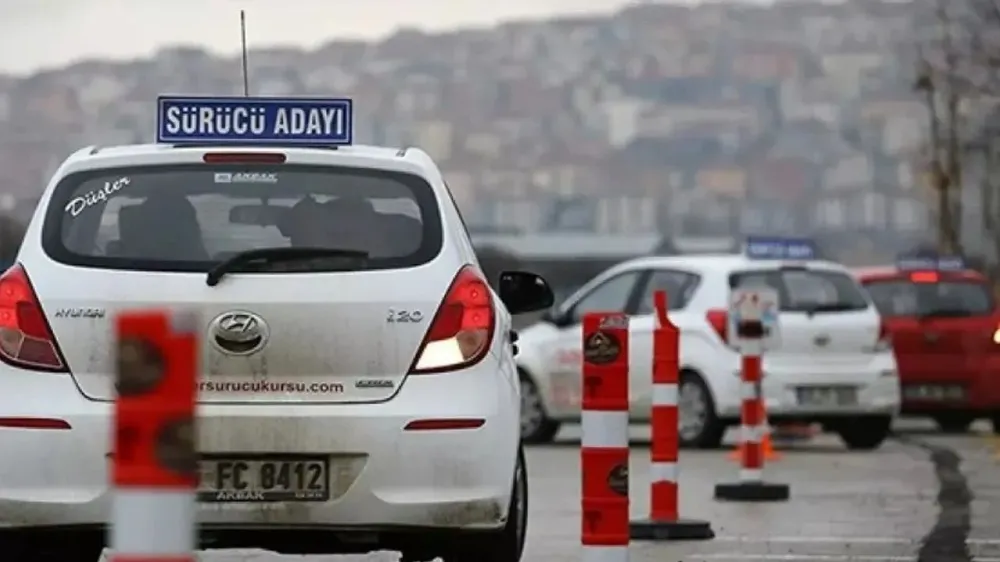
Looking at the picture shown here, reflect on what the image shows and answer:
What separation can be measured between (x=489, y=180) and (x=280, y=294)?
278 ft

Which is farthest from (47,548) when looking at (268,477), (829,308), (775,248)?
(775,248)

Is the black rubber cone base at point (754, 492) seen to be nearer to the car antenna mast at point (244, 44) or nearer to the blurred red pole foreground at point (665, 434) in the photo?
the blurred red pole foreground at point (665, 434)

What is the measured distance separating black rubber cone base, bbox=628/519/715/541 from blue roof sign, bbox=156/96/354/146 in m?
3.22

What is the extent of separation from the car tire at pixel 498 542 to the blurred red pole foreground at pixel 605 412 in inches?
11.6

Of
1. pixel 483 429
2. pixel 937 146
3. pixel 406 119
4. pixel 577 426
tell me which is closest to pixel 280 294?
pixel 483 429

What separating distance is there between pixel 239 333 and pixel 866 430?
1303 centimetres

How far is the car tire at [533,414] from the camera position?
2116 cm

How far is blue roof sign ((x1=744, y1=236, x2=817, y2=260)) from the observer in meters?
21.7

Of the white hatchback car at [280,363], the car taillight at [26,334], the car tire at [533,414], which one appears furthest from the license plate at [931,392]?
the car taillight at [26,334]

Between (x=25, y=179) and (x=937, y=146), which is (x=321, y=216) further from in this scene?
(x=937, y=146)

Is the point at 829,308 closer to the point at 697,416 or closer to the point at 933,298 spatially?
the point at 697,416

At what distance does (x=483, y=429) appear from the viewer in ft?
27.1

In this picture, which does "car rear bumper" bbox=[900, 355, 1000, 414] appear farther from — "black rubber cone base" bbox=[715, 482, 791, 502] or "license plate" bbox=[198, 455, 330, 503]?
"license plate" bbox=[198, 455, 330, 503]

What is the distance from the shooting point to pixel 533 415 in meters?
21.2
